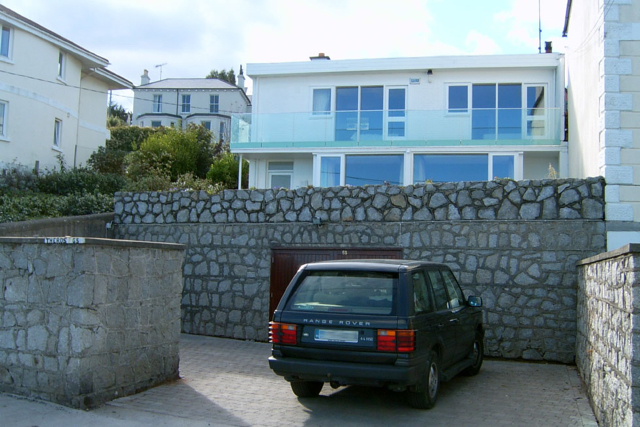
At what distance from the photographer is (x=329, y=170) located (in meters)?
20.0

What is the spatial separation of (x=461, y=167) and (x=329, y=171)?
4400 millimetres

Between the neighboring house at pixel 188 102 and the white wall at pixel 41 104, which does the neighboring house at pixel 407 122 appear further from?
the neighboring house at pixel 188 102

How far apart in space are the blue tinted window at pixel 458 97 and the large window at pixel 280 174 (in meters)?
6.16

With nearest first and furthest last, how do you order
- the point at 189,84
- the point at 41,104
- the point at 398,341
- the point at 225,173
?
the point at 398,341, the point at 41,104, the point at 225,173, the point at 189,84

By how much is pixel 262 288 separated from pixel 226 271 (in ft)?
3.00

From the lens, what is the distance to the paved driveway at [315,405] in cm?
627

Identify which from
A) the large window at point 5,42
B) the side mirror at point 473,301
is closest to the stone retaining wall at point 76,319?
the side mirror at point 473,301

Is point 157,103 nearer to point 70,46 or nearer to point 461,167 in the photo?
point 70,46

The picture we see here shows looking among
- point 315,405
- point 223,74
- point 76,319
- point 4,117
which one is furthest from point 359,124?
point 223,74

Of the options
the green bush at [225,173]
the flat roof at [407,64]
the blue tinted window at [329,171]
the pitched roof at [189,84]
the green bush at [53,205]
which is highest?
the pitched roof at [189,84]

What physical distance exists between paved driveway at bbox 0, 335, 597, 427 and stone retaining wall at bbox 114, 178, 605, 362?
1.44 m

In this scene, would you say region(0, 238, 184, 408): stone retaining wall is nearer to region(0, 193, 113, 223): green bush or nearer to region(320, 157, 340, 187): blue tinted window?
region(0, 193, 113, 223): green bush

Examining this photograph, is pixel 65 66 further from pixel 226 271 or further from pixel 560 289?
pixel 560 289

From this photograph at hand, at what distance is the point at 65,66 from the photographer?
938 inches
